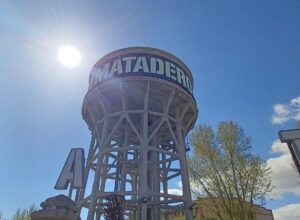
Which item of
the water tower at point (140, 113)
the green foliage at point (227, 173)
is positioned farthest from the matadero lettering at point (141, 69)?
the green foliage at point (227, 173)

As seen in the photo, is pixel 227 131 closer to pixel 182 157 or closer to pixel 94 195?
pixel 182 157

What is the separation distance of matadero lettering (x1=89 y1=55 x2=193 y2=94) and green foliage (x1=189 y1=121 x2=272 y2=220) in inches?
157

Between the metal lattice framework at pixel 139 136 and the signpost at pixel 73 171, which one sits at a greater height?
the metal lattice framework at pixel 139 136

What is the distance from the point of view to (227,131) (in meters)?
15.7

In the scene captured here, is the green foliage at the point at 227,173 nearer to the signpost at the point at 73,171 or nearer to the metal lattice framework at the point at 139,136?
the metal lattice framework at the point at 139,136

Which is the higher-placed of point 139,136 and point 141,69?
point 141,69

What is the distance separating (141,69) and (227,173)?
7.73 metres

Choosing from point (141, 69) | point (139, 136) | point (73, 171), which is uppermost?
point (141, 69)

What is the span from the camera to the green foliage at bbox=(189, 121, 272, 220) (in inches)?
555

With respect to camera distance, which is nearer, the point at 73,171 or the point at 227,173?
the point at 73,171

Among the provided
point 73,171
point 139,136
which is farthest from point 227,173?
point 73,171

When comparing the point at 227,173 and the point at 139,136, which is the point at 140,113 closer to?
the point at 139,136

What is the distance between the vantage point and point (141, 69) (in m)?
13.2

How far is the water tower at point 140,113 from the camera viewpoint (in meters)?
12.5
